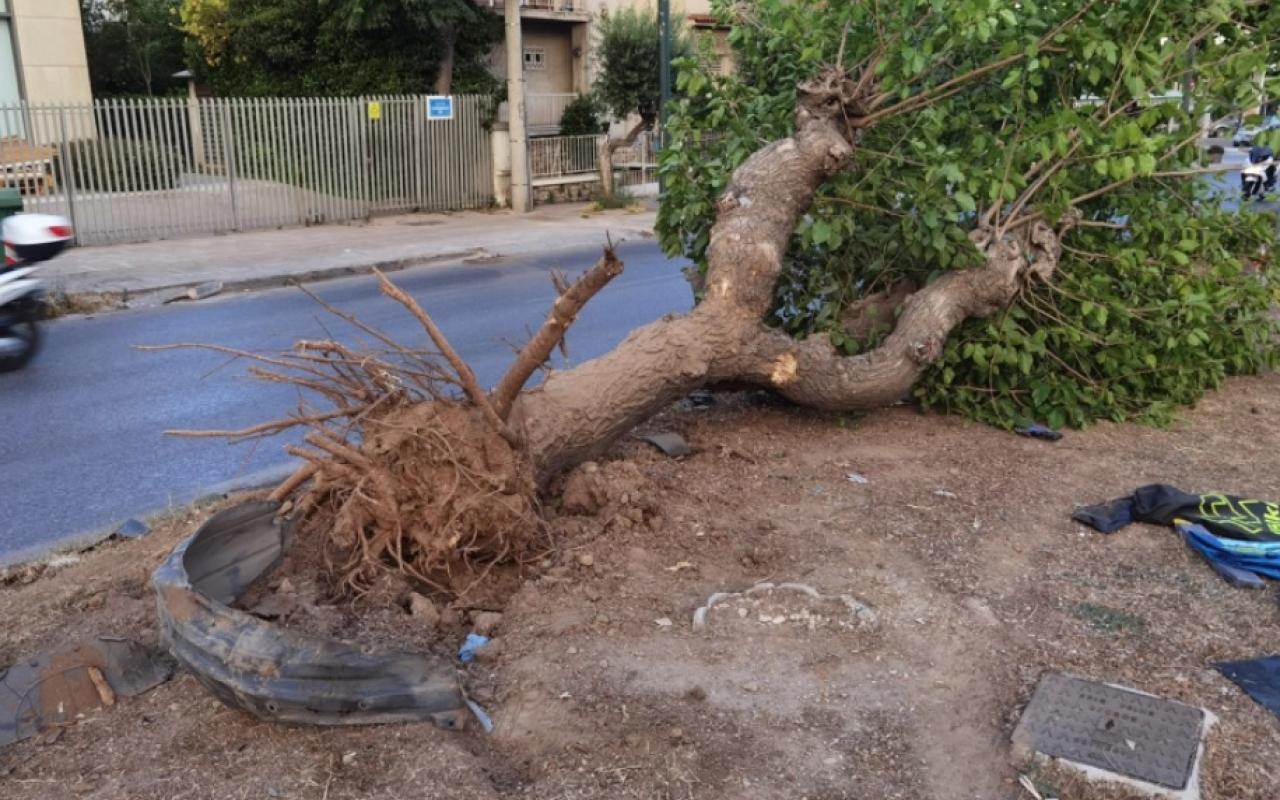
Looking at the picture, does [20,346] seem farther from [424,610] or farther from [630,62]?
[630,62]

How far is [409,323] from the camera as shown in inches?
434

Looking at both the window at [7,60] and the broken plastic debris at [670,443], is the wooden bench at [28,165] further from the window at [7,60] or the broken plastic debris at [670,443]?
the broken plastic debris at [670,443]

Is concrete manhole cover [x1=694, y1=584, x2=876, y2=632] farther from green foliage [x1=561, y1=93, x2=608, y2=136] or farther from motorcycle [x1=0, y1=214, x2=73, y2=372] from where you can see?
green foliage [x1=561, y1=93, x2=608, y2=136]

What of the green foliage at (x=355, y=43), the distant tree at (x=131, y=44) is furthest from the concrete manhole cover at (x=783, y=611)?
the distant tree at (x=131, y=44)

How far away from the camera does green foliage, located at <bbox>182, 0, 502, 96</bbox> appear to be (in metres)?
21.9

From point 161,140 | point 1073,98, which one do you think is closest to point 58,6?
point 161,140

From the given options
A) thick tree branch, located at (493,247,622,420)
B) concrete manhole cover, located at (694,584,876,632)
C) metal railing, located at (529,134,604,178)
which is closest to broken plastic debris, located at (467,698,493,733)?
concrete manhole cover, located at (694,584,876,632)

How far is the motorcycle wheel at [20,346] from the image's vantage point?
9.33 m

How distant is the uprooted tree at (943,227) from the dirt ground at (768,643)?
0.54m

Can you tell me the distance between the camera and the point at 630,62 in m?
23.8

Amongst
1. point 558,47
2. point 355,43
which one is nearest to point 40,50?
point 355,43

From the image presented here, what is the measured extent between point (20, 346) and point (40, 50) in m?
15.5

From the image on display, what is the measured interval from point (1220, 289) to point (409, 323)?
7.07 metres

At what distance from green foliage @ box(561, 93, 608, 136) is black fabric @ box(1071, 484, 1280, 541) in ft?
69.7
